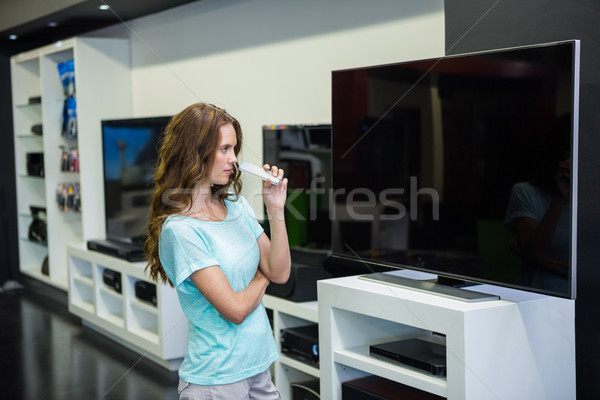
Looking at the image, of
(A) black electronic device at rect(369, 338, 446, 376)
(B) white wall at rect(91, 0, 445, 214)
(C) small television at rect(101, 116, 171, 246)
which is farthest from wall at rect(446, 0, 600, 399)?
(C) small television at rect(101, 116, 171, 246)

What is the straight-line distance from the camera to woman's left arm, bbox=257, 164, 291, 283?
1629mm

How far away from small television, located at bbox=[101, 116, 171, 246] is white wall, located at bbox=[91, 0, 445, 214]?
299 millimetres

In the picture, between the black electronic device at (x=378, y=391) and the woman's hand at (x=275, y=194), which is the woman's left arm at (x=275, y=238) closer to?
the woman's hand at (x=275, y=194)

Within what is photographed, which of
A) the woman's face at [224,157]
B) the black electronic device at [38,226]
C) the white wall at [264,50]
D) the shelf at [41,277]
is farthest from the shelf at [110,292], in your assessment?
the woman's face at [224,157]

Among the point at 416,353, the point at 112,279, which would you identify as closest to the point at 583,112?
the point at 416,353

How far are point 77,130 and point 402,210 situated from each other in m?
3.24

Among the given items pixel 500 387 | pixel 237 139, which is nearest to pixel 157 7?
pixel 237 139

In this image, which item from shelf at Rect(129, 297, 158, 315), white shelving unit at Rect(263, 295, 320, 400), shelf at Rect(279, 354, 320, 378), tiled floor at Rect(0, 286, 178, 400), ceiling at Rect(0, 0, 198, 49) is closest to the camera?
shelf at Rect(279, 354, 320, 378)

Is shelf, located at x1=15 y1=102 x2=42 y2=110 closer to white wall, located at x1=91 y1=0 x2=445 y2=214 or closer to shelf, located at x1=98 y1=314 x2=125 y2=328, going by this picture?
white wall, located at x1=91 y1=0 x2=445 y2=214

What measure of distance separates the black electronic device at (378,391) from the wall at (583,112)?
1.61ft

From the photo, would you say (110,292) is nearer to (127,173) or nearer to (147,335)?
(147,335)

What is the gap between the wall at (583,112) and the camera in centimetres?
202

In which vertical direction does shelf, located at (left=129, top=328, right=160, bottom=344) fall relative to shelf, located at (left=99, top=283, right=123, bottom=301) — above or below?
below

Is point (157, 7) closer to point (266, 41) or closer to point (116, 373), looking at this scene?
point (266, 41)
